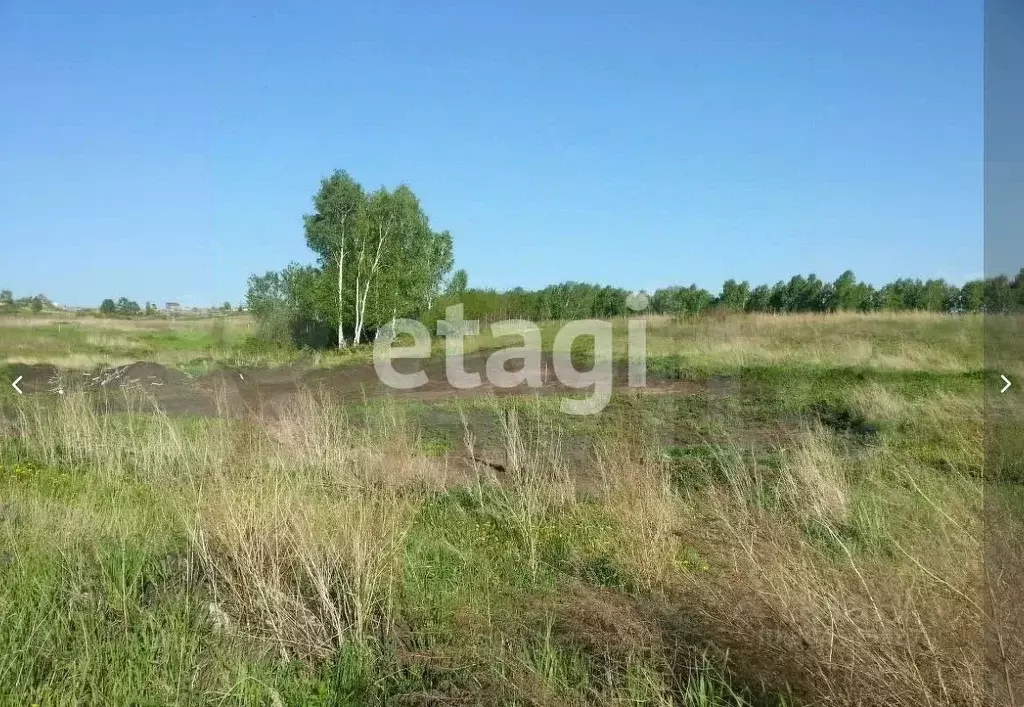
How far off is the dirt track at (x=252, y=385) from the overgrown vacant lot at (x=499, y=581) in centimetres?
562

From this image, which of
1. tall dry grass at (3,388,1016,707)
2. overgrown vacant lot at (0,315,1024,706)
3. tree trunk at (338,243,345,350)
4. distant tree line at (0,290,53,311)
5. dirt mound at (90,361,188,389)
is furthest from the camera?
tree trunk at (338,243,345,350)

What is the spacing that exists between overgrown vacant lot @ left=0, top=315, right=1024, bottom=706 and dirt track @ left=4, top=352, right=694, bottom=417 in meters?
5.62

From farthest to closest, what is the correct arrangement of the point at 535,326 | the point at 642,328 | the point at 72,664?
the point at 535,326
the point at 642,328
the point at 72,664

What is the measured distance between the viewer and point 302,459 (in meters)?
7.72

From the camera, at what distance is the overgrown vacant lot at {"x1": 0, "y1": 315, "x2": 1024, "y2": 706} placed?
2904 millimetres

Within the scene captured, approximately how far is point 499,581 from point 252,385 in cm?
1665

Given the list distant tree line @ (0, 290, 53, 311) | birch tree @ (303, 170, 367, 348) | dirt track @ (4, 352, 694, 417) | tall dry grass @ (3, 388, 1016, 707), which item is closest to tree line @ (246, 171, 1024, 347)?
birch tree @ (303, 170, 367, 348)

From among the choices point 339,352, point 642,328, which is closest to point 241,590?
point 642,328

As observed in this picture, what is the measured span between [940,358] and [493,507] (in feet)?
Result: 51.1

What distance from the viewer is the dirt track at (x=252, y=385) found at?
14867 millimetres

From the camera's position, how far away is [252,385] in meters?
20.4

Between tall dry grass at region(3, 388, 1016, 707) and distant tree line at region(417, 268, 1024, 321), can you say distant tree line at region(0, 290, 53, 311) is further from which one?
distant tree line at region(417, 268, 1024, 321)

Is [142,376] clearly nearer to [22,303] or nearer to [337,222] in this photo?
[22,303]

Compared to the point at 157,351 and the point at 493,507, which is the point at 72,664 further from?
the point at 157,351
